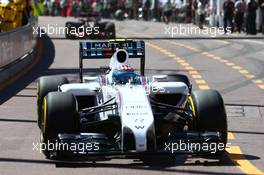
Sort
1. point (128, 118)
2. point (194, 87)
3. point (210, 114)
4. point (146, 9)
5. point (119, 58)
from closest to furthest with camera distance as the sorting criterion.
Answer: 1. point (128, 118)
2. point (210, 114)
3. point (119, 58)
4. point (194, 87)
5. point (146, 9)

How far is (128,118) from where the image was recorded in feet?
35.5

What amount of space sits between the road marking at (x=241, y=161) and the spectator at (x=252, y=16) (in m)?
31.0

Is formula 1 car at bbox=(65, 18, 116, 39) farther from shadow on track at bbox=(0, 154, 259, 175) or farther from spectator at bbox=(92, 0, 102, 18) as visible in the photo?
shadow on track at bbox=(0, 154, 259, 175)

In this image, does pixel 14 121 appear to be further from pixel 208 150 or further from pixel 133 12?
pixel 133 12

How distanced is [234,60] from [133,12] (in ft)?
154

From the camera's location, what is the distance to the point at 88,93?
479 inches

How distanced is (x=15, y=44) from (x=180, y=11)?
38431mm

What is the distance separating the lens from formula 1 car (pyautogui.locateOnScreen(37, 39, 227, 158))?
1073cm

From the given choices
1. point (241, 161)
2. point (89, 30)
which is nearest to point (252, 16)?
point (89, 30)

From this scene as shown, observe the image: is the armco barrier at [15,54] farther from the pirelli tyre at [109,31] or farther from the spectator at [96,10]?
the spectator at [96,10]

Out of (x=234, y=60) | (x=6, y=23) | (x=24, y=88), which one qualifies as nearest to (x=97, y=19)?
(x=6, y=23)

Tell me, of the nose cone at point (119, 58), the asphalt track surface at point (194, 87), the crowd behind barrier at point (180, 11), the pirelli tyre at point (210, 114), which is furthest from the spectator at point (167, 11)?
the pirelli tyre at point (210, 114)

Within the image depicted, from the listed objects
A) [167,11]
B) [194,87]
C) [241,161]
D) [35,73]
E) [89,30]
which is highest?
[241,161]

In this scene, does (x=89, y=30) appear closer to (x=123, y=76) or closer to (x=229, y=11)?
(x=229, y=11)
